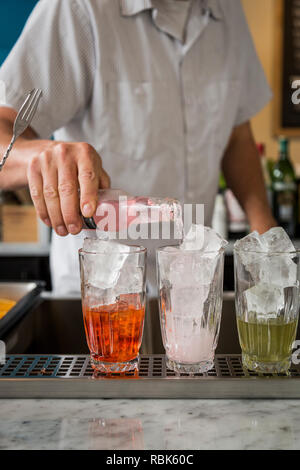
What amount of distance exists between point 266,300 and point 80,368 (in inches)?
11.3

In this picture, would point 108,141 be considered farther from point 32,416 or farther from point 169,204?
point 32,416

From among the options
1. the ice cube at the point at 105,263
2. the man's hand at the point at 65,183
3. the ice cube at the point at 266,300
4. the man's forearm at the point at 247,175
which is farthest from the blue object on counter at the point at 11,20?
the ice cube at the point at 266,300

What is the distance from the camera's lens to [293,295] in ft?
2.35

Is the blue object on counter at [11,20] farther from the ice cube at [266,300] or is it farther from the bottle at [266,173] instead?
the ice cube at [266,300]

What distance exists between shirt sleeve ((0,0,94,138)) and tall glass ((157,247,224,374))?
0.79m

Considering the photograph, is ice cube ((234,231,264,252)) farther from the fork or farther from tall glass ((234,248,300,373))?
the fork

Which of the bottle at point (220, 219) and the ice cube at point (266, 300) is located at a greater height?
the ice cube at point (266, 300)

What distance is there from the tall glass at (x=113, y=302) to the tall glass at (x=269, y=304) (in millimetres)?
151

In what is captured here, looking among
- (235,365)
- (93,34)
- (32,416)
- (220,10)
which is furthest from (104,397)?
(220,10)

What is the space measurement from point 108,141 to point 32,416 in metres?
0.99

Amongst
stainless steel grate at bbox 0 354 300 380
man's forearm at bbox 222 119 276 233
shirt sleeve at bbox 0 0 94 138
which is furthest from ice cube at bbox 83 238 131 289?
man's forearm at bbox 222 119 276 233

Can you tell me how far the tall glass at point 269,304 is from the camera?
27.7 inches

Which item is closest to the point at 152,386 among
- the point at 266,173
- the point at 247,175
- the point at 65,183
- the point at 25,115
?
the point at 65,183

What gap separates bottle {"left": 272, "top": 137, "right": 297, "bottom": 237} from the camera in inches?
94.3
